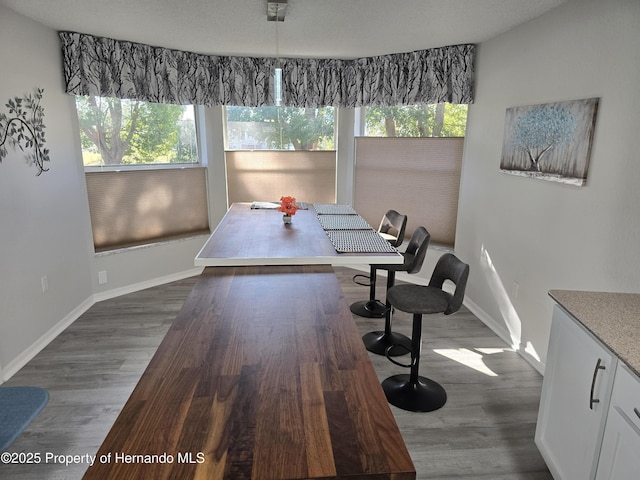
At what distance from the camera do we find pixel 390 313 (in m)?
3.16

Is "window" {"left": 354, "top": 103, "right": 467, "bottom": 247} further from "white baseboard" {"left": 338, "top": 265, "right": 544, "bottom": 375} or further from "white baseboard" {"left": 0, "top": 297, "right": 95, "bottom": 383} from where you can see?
"white baseboard" {"left": 0, "top": 297, "right": 95, "bottom": 383}

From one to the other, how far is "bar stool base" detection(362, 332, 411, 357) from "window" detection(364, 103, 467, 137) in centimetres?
217

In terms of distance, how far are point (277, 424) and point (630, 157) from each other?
220 centimetres

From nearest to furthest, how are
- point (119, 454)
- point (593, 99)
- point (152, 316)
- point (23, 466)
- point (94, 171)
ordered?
1. point (119, 454)
2. point (23, 466)
3. point (593, 99)
4. point (152, 316)
5. point (94, 171)

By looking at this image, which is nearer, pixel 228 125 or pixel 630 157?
pixel 630 157

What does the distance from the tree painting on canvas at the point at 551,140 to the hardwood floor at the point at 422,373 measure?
1379 millimetres

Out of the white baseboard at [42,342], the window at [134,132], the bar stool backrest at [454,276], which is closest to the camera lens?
the bar stool backrest at [454,276]

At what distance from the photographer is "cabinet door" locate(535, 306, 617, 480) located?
1.51 m

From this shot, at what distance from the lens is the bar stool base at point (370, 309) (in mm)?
3848

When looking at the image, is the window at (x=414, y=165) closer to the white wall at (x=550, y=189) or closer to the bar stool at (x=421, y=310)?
the white wall at (x=550, y=189)

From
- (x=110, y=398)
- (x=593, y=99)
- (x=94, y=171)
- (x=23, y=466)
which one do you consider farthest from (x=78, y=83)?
(x=593, y=99)

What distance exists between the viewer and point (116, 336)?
344cm

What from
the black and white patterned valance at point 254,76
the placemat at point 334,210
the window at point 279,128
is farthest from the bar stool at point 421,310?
the window at point 279,128

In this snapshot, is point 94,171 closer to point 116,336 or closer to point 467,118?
point 116,336
